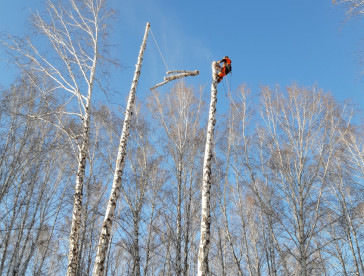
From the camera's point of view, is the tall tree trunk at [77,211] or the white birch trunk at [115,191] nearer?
the white birch trunk at [115,191]

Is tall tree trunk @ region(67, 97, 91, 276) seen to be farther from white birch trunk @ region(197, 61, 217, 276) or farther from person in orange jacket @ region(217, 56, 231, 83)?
person in orange jacket @ region(217, 56, 231, 83)

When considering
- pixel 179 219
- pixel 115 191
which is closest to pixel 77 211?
pixel 115 191

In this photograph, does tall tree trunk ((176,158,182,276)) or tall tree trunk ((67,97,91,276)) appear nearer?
tall tree trunk ((67,97,91,276))

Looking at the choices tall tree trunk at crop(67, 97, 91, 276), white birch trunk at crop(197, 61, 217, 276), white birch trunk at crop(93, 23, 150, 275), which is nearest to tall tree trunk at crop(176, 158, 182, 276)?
white birch trunk at crop(197, 61, 217, 276)

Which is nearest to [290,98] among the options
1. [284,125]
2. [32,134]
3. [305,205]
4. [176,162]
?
[284,125]

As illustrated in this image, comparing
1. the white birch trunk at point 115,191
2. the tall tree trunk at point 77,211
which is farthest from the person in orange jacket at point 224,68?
the tall tree trunk at point 77,211

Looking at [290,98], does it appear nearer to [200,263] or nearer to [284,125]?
[284,125]

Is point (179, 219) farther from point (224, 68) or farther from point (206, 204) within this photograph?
point (224, 68)

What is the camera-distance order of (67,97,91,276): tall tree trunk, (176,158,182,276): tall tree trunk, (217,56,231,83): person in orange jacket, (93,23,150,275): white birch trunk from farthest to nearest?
(176,158,182,276): tall tree trunk
(217,56,231,83): person in orange jacket
(67,97,91,276): tall tree trunk
(93,23,150,275): white birch trunk

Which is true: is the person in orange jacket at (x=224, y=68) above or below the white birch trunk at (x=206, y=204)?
above

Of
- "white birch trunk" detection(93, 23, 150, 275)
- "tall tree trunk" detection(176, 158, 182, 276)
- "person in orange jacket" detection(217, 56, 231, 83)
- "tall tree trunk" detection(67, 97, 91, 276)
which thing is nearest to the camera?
"white birch trunk" detection(93, 23, 150, 275)

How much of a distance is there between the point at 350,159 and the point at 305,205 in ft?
17.7

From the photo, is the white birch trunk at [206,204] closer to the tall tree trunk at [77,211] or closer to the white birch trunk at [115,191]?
the white birch trunk at [115,191]

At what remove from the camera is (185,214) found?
10312 mm
